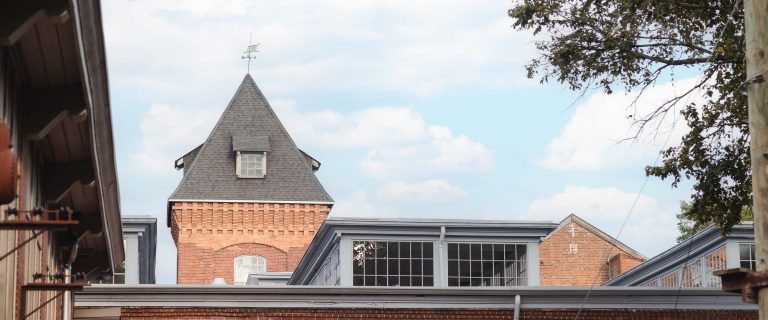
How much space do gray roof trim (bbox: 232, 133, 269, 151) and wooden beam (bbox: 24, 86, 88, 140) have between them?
59.3m

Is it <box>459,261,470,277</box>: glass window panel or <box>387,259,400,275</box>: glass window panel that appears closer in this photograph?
<box>387,259,400,275</box>: glass window panel

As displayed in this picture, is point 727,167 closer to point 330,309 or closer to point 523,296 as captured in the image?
point 523,296

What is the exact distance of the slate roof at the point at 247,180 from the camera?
70125 mm

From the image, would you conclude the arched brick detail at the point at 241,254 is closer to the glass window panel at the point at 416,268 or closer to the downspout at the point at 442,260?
the glass window panel at the point at 416,268

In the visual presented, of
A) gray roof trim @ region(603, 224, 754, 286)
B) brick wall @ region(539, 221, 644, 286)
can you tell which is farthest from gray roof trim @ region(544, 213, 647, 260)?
gray roof trim @ region(603, 224, 754, 286)

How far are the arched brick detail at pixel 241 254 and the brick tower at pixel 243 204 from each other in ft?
0.17

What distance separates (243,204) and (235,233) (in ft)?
5.03

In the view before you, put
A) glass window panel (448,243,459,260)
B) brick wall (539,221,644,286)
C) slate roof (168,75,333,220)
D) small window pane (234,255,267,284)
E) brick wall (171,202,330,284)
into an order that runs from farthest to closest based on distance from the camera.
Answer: small window pane (234,255,267,284), brick wall (171,202,330,284), slate roof (168,75,333,220), brick wall (539,221,644,286), glass window panel (448,243,459,260)

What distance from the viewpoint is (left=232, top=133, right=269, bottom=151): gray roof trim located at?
230ft

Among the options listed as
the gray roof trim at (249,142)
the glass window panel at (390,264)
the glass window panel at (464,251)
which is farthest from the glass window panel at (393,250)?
the gray roof trim at (249,142)

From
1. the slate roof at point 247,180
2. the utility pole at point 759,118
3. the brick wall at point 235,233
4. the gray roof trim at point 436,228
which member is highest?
the slate roof at point 247,180

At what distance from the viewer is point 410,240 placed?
33250 mm

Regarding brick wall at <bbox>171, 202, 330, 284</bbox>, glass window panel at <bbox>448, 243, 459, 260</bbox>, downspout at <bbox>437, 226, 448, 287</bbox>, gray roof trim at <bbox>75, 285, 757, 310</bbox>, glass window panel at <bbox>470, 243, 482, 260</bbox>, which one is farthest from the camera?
brick wall at <bbox>171, 202, 330, 284</bbox>

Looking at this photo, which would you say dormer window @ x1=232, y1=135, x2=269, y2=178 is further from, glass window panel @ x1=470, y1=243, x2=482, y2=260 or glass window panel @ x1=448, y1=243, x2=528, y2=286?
glass window panel @ x1=470, y1=243, x2=482, y2=260
